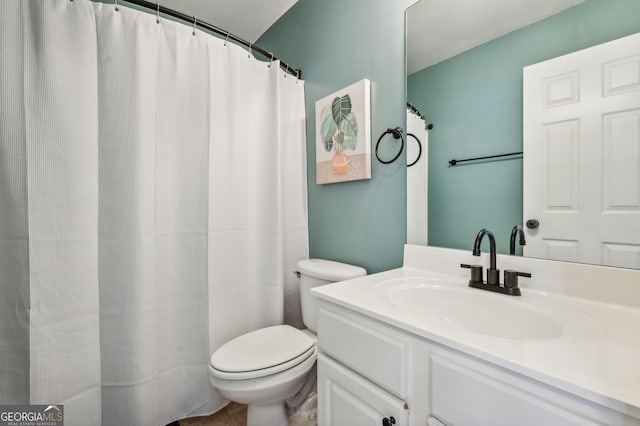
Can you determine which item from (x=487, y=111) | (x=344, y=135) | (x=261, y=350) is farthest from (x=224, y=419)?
(x=487, y=111)

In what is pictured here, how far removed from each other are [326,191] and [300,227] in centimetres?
30

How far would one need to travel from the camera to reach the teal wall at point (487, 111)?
83 centimetres

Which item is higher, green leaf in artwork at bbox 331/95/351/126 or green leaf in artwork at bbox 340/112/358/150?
green leaf in artwork at bbox 331/95/351/126

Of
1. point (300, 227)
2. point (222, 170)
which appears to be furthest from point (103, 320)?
point (300, 227)

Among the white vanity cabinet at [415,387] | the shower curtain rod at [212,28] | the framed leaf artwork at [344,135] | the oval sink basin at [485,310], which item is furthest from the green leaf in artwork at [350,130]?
the white vanity cabinet at [415,387]

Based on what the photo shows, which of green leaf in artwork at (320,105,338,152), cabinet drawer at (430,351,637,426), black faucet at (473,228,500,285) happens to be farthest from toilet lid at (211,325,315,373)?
green leaf in artwork at (320,105,338,152)

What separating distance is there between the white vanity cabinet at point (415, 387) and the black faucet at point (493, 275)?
409mm

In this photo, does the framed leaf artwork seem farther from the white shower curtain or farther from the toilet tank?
the toilet tank

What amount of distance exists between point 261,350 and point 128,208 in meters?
0.85

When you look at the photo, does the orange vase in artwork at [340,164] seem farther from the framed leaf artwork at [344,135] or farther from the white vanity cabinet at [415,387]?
the white vanity cabinet at [415,387]

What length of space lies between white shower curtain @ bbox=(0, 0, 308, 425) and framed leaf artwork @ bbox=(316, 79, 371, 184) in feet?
0.86

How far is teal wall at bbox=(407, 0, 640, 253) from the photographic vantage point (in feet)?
2.71

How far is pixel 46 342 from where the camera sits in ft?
3.47

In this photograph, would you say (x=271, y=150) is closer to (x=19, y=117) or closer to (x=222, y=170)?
(x=222, y=170)
